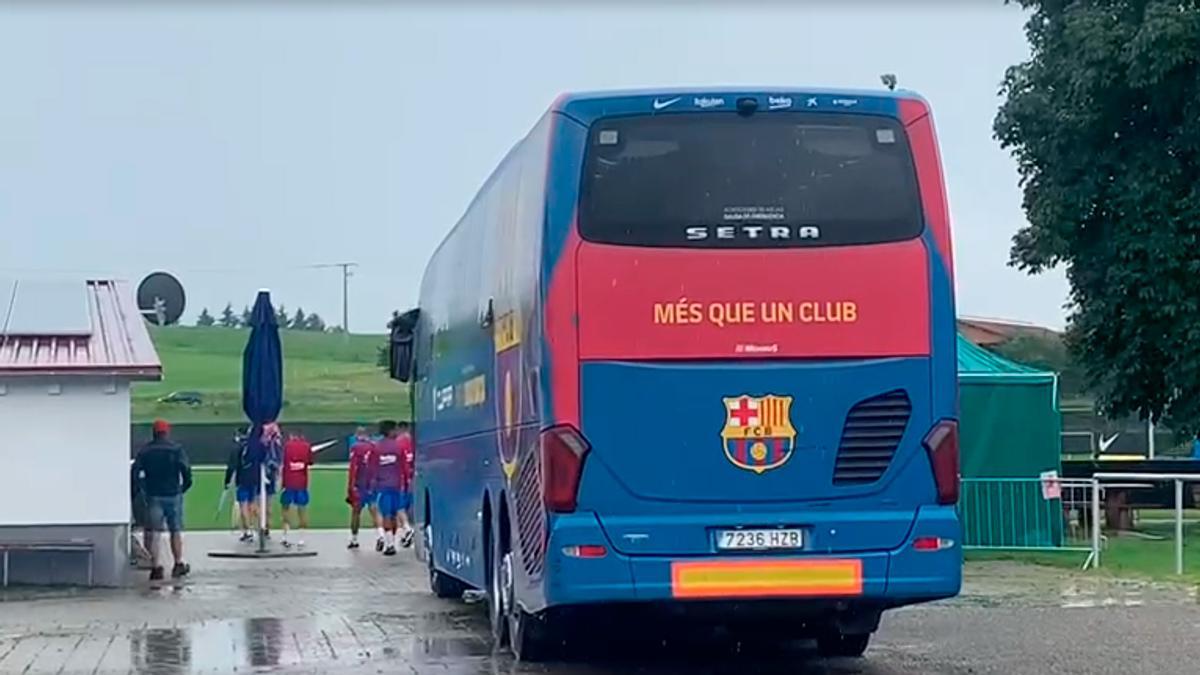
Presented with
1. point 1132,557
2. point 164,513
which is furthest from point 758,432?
point 1132,557

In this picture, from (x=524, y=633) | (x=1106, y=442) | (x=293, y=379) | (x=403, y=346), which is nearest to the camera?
(x=524, y=633)

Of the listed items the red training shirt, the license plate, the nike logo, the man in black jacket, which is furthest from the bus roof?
the nike logo

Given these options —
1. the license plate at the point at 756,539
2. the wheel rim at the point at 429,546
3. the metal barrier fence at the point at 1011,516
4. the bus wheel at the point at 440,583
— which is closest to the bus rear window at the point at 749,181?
the license plate at the point at 756,539

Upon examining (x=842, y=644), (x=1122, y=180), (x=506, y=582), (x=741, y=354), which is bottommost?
(x=842, y=644)

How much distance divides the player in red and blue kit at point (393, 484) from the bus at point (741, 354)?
14.8 m

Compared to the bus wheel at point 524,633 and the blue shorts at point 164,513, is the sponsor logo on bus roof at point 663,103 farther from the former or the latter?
the blue shorts at point 164,513

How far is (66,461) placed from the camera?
807 inches

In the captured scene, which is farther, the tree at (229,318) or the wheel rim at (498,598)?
the tree at (229,318)

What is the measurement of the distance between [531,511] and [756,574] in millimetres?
1438

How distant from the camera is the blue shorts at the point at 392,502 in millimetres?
26547

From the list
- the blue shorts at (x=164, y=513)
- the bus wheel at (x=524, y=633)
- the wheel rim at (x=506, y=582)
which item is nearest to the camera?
the bus wheel at (x=524, y=633)

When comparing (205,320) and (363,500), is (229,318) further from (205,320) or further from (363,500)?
(363,500)

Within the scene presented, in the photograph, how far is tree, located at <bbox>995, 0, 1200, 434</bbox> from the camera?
1203 inches

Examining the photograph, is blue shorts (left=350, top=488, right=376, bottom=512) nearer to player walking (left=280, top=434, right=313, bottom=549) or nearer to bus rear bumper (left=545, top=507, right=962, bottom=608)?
player walking (left=280, top=434, right=313, bottom=549)
